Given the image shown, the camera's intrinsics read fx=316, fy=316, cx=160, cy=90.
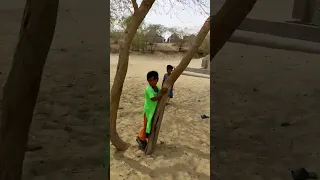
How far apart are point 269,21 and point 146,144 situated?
1.73 meters

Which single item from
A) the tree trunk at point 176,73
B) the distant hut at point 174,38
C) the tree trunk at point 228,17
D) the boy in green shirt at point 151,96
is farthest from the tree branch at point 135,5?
the distant hut at point 174,38

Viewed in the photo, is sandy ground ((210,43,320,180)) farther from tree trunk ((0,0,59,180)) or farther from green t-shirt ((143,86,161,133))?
tree trunk ((0,0,59,180))

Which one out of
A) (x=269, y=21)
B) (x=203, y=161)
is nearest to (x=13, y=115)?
(x=269, y=21)

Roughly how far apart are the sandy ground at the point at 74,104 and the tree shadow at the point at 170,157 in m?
1.05

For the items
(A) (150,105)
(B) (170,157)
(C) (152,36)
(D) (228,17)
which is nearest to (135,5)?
(A) (150,105)

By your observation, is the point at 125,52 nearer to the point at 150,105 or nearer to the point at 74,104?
the point at 150,105

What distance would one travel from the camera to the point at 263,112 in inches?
Answer: 124

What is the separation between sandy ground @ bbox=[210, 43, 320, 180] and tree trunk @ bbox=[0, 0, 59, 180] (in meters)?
1.43

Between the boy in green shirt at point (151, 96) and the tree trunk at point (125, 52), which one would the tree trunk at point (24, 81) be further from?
the boy in green shirt at point (151, 96)

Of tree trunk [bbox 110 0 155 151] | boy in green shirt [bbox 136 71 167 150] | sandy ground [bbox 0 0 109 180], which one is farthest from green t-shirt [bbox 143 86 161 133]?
sandy ground [bbox 0 0 109 180]

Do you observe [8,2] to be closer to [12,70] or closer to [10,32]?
[10,32]

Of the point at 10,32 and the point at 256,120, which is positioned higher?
the point at 10,32

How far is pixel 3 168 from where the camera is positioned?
1.35 m

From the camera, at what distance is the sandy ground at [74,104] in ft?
5.92
